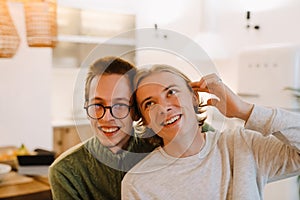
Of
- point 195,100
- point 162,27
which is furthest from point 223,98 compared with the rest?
point 162,27

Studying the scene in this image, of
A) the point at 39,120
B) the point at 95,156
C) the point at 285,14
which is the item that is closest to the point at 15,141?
the point at 39,120

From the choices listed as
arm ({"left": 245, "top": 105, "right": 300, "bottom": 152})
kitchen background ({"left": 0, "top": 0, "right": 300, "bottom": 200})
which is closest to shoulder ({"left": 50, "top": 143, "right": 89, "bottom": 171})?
arm ({"left": 245, "top": 105, "right": 300, "bottom": 152})

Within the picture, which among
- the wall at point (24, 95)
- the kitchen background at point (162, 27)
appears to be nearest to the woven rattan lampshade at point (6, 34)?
the kitchen background at point (162, 27)

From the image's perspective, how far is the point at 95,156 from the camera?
0.96 metres

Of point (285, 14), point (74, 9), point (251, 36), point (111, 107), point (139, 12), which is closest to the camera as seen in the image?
point (111, 107)

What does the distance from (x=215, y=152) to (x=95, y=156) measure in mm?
275

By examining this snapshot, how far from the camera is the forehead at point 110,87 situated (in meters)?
0.86

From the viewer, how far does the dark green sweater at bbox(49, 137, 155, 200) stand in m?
0.95

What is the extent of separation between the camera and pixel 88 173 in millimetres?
975

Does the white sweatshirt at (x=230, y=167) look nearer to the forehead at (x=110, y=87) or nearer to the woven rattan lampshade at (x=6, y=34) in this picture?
the forehead at (x=110, y=87)

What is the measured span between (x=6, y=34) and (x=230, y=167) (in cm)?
153

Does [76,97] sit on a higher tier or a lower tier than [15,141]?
higher

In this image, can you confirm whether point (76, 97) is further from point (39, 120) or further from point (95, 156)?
point (39, 120)

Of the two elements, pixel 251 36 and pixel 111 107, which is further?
pixel 251 36
